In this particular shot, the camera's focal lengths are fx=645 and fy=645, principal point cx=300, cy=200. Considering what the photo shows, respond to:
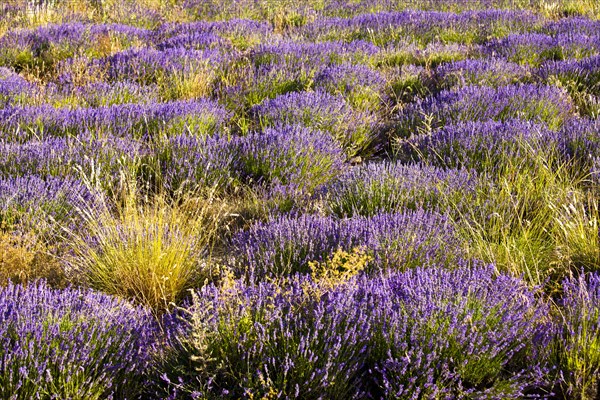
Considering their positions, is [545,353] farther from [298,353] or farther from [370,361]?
[298,353]

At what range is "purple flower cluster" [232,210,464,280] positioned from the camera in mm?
3287

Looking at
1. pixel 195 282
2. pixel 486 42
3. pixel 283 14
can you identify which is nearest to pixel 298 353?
pixel 195 282

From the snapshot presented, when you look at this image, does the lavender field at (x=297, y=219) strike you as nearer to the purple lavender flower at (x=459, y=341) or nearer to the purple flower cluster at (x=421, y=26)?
the purple lavender flower at (x=459, y=341)

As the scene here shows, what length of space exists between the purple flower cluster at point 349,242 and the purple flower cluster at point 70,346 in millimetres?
788

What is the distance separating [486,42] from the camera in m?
8.57

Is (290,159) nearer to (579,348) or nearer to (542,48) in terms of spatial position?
(579,348)

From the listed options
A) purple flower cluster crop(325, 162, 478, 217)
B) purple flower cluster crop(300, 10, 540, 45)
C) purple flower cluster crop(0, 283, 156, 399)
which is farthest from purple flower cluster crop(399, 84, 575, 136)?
purple flower cluster crop(0, 283, 156, 399)

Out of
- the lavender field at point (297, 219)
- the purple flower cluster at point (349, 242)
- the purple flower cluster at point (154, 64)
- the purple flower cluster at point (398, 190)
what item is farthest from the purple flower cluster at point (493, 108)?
the purple flower cluster at point (154, 64)

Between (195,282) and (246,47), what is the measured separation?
5610mm

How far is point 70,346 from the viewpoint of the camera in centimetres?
246

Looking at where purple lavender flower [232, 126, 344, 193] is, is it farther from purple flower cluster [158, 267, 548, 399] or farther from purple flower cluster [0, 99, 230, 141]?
purple flower cluster [158, 267, 548, 399]

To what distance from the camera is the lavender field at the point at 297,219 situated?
8.09 ft

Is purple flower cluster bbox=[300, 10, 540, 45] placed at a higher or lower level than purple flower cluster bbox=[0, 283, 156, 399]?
higher

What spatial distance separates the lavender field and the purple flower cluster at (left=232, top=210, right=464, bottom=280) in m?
0.02
